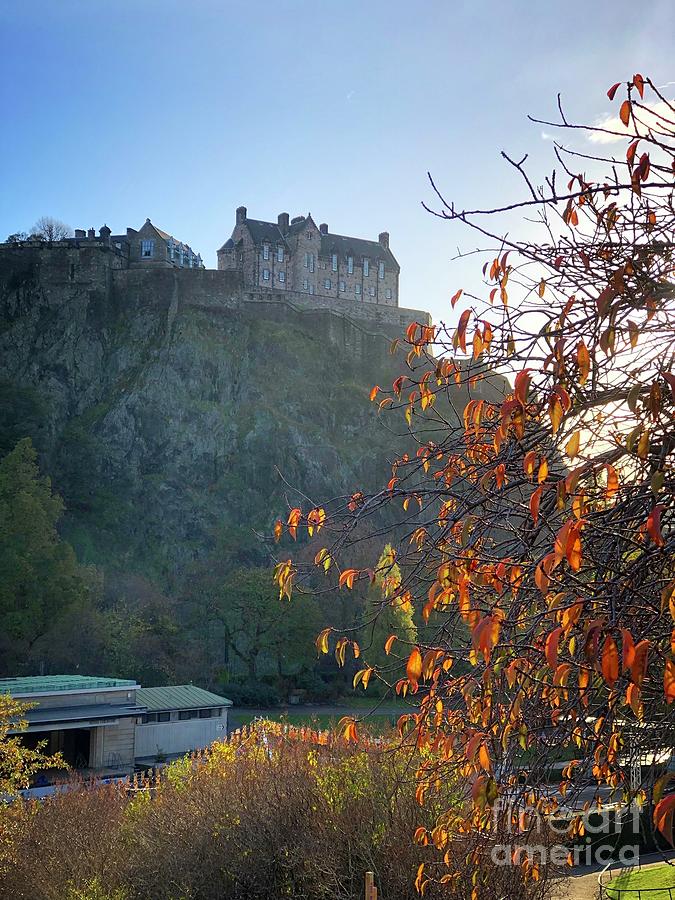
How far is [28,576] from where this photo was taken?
31438mm

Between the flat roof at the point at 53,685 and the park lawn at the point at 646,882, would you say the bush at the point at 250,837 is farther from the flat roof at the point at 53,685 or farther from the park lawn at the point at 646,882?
the flat roof at the point at 53,685

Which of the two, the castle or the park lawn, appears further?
the castle

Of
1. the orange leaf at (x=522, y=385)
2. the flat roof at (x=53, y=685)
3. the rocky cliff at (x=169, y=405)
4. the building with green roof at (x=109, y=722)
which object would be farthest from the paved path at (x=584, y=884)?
the rocky cliff at (x=169, y=405)

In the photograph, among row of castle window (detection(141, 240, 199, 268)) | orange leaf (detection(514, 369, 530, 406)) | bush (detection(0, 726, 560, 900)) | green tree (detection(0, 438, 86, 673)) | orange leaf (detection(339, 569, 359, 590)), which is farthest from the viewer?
row of castle window (detection(141, 240, 199, 268))

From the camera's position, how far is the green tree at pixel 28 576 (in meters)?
30.8

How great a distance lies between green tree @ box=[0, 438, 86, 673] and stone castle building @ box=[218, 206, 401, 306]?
2989cm

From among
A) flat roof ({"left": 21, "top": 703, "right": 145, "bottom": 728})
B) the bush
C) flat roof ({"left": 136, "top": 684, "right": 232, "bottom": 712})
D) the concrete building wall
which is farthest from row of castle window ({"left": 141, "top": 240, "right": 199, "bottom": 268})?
the bush

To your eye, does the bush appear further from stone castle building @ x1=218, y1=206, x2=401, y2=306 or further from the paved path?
stone castle building @ x1=218, y1=206, x2=401, y2=306

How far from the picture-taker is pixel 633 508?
296 centimetres

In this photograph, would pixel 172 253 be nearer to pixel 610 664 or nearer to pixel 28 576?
pixel 28 576

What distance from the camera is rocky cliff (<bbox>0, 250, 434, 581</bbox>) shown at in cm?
5116

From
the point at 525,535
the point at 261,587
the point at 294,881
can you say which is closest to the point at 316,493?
the point at 261,587

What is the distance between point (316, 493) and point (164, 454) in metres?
9.74

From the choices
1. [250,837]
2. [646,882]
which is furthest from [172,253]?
[646,882]
